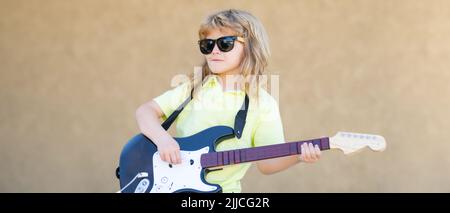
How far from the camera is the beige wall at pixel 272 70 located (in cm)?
471

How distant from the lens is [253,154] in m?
2.58

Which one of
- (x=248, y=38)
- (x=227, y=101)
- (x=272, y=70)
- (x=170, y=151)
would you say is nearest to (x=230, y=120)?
(x=227, y=101)

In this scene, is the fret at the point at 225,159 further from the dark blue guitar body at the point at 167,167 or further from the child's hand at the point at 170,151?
the child's hand at the point at 170,151

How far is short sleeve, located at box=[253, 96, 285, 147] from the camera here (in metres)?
2.62

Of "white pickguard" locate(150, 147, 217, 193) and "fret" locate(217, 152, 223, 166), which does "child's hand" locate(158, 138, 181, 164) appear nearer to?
"white pickguard" locate(150, 147, 217, 193)

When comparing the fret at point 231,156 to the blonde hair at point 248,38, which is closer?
the fret at point 231,156

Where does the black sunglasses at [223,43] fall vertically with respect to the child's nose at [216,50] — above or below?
above

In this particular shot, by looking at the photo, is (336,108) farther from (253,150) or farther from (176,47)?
(253,150)

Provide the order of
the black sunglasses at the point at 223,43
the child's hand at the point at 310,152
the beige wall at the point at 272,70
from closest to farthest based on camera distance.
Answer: the child's hand at the point at 310,152 < the black sunglasses at the point at 223,43 < the beige wall at the point at 272,70

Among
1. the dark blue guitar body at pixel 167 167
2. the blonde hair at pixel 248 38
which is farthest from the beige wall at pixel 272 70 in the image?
the dark blue guitar body at pixel 167 167

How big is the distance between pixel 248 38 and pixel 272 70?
6.34ft

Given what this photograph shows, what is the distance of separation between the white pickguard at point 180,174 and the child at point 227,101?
4 centimetres

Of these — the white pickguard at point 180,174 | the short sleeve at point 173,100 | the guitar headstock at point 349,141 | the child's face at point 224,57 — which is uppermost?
the child's face at point 224,57
